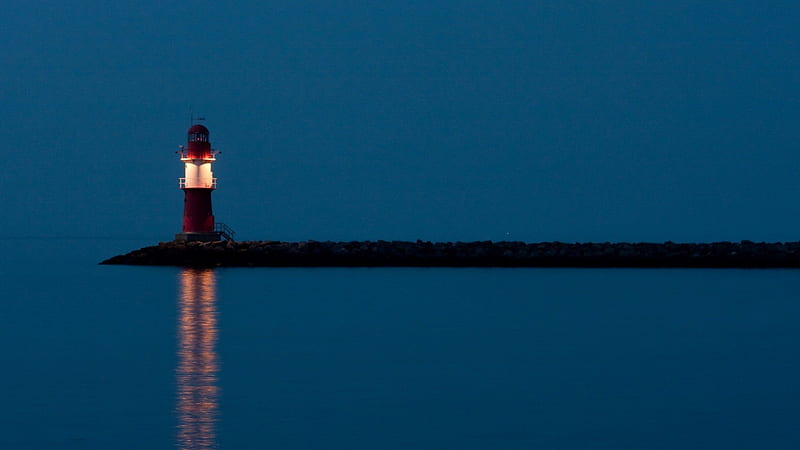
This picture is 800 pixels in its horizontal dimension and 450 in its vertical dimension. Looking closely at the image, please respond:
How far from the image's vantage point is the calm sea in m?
10.2

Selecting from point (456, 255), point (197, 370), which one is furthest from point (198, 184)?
point (197, 370)

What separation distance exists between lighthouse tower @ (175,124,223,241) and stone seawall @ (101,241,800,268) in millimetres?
616

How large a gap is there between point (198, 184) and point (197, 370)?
77.0ft

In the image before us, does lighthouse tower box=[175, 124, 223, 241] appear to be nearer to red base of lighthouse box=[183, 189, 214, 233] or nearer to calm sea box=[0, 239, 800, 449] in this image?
red base of lighthouse box=[183, 189, 214, 233]

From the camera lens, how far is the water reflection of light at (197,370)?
33.3 ft

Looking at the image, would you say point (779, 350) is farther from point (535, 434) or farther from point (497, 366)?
point (535, 434)

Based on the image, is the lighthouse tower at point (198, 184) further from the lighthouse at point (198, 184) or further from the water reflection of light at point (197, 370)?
the water reflection of light at point (197, 370)

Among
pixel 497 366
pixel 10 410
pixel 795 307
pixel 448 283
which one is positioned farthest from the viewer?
pixel 448 283

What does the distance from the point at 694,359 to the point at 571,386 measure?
333 centimetres

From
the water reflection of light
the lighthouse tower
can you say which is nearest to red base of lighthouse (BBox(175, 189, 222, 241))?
the lighthouse tower

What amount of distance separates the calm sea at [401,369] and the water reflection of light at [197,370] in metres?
0.05

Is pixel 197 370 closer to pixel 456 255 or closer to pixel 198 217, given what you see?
pixel 198 217

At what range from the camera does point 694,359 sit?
15.7 meters

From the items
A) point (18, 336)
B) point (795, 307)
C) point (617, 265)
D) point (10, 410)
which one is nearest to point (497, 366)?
point (10, 410)
